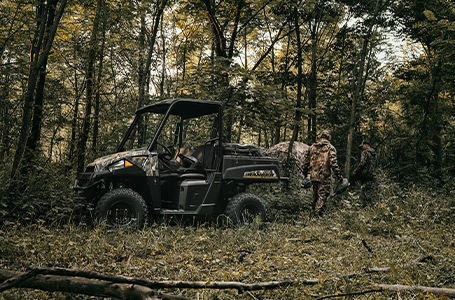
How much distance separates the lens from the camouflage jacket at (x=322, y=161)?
8.36 m

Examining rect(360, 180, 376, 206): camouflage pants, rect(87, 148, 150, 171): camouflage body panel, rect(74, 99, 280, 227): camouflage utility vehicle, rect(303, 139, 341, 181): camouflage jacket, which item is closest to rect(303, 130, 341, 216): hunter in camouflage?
rect(303, 139, 341, 181): camouflage jacket

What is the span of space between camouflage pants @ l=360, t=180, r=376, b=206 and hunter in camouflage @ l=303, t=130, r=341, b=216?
2.59m

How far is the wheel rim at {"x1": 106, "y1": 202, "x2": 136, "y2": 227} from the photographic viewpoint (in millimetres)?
5770

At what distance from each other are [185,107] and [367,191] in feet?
22.1

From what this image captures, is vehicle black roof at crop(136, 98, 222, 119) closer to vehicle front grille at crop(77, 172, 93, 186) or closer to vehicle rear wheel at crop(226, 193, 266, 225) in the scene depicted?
vehicle front grille at crop(77, 172, 93, 186)

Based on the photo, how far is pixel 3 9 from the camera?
274 inches

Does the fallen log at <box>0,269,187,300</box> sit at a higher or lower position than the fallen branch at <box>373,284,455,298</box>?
higher

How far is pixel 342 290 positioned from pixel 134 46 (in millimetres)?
11008

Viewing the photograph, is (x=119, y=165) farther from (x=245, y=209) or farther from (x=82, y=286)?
(x=82, y=286)

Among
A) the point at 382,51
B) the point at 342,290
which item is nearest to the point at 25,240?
the point at 342,290

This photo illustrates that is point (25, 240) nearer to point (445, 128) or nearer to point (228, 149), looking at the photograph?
point (228, 149)

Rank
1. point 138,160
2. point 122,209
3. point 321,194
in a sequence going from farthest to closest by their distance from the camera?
point 321,194 < point 138,160 < point 122,209

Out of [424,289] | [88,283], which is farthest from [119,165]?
[424,289]

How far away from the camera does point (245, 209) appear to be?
7031 mm
